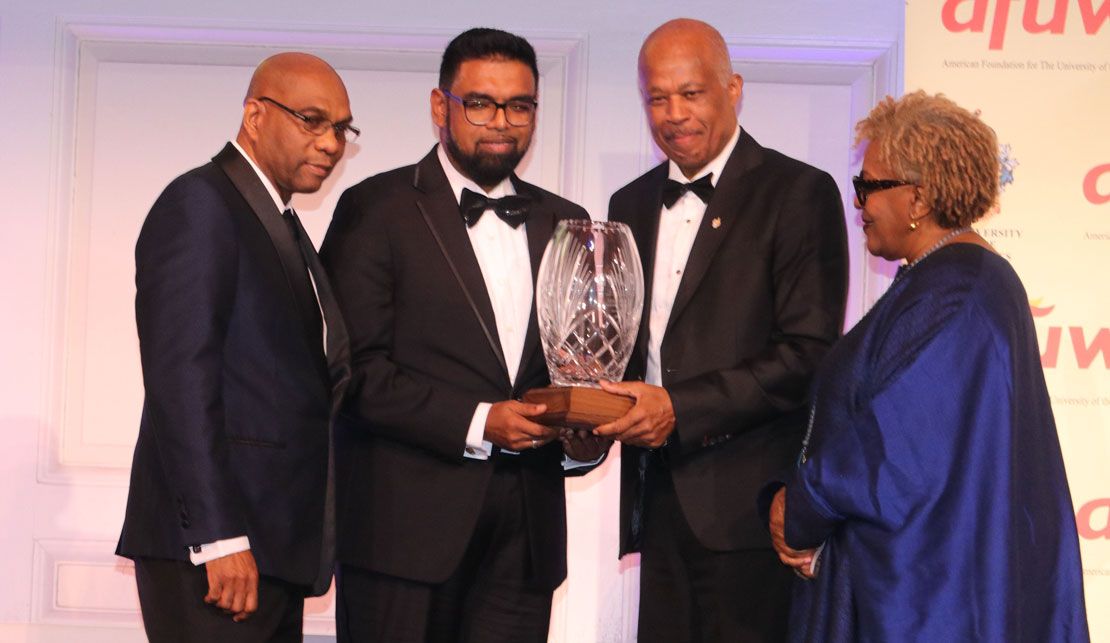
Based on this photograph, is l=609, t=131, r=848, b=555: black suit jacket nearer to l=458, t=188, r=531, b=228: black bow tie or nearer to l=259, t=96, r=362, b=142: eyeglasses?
l=458, t=188, r=531, b=228: black bow tie

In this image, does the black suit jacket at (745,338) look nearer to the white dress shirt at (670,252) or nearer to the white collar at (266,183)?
the white dress shirt at (670,252)

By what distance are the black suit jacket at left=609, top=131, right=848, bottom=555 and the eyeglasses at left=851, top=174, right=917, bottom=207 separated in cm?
39

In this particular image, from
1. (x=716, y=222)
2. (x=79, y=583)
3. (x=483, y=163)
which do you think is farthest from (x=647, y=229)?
(x=79, y=583)

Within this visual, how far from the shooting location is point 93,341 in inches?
182

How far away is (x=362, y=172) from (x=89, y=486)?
1663mm

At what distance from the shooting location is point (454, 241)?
3.07 metres

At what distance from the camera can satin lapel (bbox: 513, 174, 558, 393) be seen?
3055 millimetres

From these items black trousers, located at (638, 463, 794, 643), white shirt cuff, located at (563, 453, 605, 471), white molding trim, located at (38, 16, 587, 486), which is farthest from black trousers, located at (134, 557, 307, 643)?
white molding trim, located at (38, 16, 587, 486)

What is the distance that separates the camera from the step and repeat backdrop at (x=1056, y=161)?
12.9 ft

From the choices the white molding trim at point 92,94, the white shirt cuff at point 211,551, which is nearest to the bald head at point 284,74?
the white shirt cuff at point 211,551

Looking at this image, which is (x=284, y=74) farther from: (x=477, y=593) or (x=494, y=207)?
(x=477, y=593)

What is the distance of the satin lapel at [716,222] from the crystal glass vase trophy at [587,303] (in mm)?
248

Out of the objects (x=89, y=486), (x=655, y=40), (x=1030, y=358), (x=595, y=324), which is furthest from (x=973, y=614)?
(x=89, y=486)

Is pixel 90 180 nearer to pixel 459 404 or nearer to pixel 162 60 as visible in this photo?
pixel 162 60
